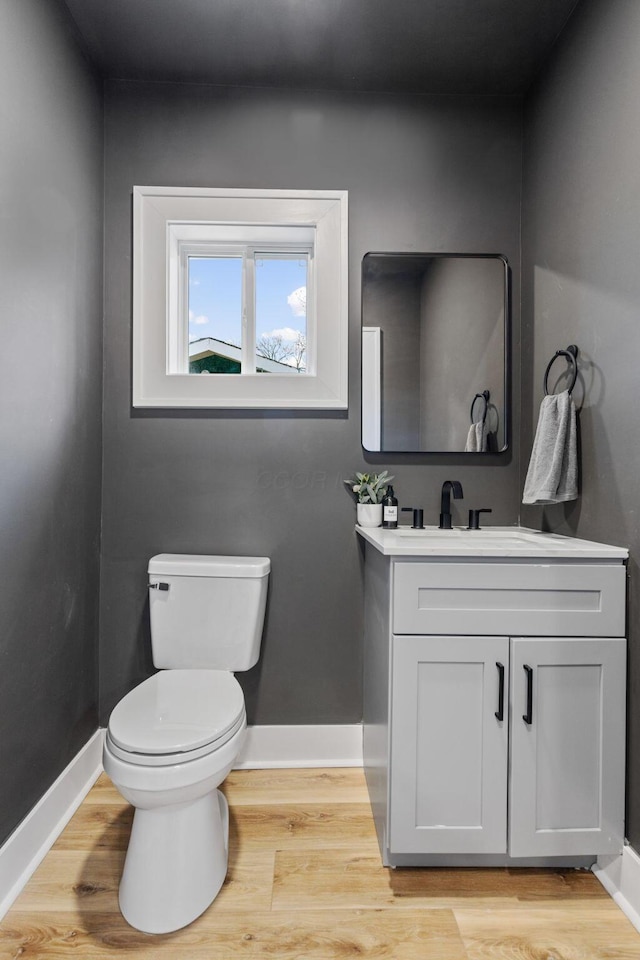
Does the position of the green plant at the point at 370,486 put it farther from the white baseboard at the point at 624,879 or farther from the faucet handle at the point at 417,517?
the white baseboard at the point at 624,879

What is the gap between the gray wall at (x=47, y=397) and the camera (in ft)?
4.34

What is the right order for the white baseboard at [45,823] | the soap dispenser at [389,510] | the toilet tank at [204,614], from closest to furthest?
the white baseboard at [45,823] < the toilet tank at [204,614] < the soap dispenser at [389,510]

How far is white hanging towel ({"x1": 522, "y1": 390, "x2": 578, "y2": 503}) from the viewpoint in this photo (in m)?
1.56

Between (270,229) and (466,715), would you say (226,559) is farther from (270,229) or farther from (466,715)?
(270,229)

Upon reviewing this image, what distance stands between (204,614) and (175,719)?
48cm

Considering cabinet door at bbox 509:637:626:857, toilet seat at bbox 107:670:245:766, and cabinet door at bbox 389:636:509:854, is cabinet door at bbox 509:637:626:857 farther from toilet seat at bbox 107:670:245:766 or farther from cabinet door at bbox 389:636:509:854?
toilet seat at bbox 107:670:245:766

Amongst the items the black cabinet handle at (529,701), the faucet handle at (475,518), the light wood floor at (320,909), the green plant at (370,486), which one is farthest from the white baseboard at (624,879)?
the green plant at (370,486)

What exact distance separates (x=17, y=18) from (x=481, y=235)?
157cm

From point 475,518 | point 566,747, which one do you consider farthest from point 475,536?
point 566,747

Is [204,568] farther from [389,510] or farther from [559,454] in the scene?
[559,454]

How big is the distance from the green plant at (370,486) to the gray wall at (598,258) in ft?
1.85

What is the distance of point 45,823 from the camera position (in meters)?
1.48

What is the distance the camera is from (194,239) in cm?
201

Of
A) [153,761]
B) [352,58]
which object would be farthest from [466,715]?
[352,58]
